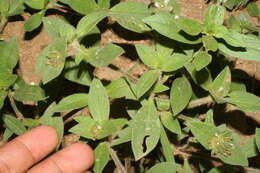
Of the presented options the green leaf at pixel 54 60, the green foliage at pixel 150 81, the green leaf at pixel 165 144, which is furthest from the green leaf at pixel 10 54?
the green leaf at pixel 165 144

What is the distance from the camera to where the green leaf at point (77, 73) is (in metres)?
1.91

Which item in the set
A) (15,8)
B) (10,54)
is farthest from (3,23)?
(10,54)

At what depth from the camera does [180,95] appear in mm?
1718

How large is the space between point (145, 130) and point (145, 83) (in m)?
0.23

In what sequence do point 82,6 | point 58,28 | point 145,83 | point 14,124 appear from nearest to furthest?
point 145,83
point 58,28
point 82,6
point 14,124

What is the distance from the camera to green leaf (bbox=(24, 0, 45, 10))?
7.57 ft

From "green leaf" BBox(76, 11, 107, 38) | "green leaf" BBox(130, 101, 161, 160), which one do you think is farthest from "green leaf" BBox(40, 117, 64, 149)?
"green leaf" BBox(76, 11, 107, 38)

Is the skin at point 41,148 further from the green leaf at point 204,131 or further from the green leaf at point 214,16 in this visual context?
the green leaf at point 214,16

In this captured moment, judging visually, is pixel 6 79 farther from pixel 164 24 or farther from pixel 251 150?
pixel 251 150

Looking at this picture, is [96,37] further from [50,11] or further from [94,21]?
[50,11]

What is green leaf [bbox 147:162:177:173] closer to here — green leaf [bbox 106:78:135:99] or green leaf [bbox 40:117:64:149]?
green leaf [bbox 106:78:135:99]

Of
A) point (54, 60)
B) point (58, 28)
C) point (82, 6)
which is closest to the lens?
point (54, 60)

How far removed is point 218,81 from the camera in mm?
1826

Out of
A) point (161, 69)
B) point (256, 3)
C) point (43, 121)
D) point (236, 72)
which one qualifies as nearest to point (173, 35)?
point (161, 69)
